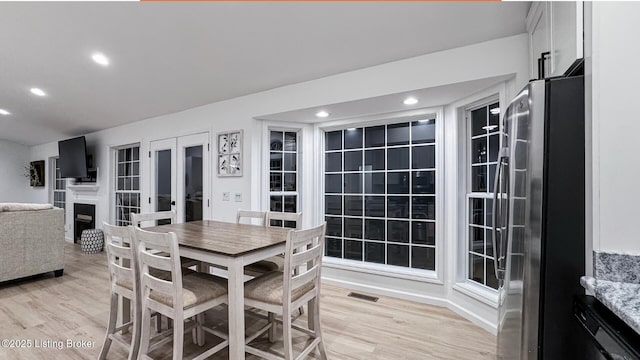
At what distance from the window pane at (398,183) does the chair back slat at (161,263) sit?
2.34 metres

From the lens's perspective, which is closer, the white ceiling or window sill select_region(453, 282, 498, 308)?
the white ceiling

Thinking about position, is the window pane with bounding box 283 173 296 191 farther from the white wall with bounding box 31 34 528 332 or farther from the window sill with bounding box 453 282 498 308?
the window sill with bounding box 453 282 498 308

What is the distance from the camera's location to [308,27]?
200cm

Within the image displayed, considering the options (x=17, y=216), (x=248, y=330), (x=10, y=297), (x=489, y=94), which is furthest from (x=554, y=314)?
(x=17, y=216)

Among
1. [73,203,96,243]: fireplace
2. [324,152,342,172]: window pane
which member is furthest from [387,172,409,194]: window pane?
[73,203,96,243]: fireplace

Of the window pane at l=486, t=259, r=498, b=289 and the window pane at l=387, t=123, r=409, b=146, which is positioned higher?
the window pane at l=387, t=123, r=409, b=146

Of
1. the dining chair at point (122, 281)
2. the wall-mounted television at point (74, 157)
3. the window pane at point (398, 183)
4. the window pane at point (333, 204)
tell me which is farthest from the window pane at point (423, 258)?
the wall-mounted television at point (74, 157)

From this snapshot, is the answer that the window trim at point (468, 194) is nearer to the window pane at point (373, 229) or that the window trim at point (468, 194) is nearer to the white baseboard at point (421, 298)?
the white baseboard at point (421, 298)

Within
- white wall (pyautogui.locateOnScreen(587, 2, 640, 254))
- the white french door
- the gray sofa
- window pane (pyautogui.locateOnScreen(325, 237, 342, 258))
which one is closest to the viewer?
white wall (pyautogui.locateOnScreen(587, 2, 640, 254))

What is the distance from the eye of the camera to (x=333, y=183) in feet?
11.5

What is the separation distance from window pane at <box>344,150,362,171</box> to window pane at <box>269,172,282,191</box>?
2.87 ft

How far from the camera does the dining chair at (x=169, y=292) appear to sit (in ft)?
4.90

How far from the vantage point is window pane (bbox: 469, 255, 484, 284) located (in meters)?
2.53

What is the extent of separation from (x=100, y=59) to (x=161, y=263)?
2.26 meters
